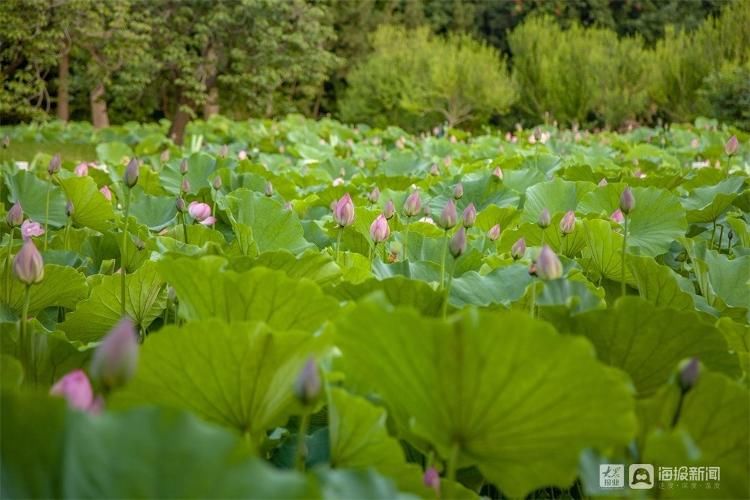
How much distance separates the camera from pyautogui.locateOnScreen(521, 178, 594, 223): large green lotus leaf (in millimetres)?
1541

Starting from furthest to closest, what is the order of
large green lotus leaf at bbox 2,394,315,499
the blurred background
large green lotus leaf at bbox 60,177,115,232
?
the blurred background → large green lotus leaf at bbox 60,177,115,232 → large green lotus leaf at bbox 2,394,315,499

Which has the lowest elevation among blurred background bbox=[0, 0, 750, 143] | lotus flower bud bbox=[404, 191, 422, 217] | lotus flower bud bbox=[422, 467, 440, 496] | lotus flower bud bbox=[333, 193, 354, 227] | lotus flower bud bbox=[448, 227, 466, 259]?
blurred background bbox=[0, 0, 750, 143]

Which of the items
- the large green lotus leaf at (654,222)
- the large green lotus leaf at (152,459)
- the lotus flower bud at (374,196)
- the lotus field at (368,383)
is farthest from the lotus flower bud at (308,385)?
the lotus flower bud at (374,196)

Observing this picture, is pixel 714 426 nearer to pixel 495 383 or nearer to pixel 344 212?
pixel 495 383

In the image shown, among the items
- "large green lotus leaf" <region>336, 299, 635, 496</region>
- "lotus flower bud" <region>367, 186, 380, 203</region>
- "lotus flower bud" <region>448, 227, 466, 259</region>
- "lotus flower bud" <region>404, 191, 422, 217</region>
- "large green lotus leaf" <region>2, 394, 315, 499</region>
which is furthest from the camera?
"lotus flower bud" <region>367, 186, 380, 203</region>

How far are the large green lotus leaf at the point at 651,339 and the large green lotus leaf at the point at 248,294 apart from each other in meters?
0.21

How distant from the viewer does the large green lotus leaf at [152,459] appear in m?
0.32

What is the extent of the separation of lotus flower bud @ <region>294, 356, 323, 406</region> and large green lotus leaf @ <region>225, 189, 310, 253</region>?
0.75 m

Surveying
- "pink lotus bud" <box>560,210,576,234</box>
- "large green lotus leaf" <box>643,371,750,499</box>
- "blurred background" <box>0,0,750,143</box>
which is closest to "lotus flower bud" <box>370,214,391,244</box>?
"pink lotus bud" <box>560,210,576,234</box>

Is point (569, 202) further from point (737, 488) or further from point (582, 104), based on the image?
point (582, 104)

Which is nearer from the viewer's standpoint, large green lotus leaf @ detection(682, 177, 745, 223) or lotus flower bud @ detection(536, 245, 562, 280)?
lotus flower bud @ detection(536, 245, 562, 280)

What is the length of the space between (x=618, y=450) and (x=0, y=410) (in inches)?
13.8

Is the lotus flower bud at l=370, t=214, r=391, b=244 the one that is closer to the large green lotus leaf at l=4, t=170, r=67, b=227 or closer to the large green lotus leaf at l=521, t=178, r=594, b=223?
the large green lotus leaf at l=521, t=178, r=594, b=223

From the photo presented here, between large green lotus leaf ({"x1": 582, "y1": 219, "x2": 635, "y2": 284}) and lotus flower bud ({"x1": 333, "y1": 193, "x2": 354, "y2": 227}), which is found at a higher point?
lotus flower bud ({"x1": 333, "y1": 193, "x2": 354, "y2": 227})
